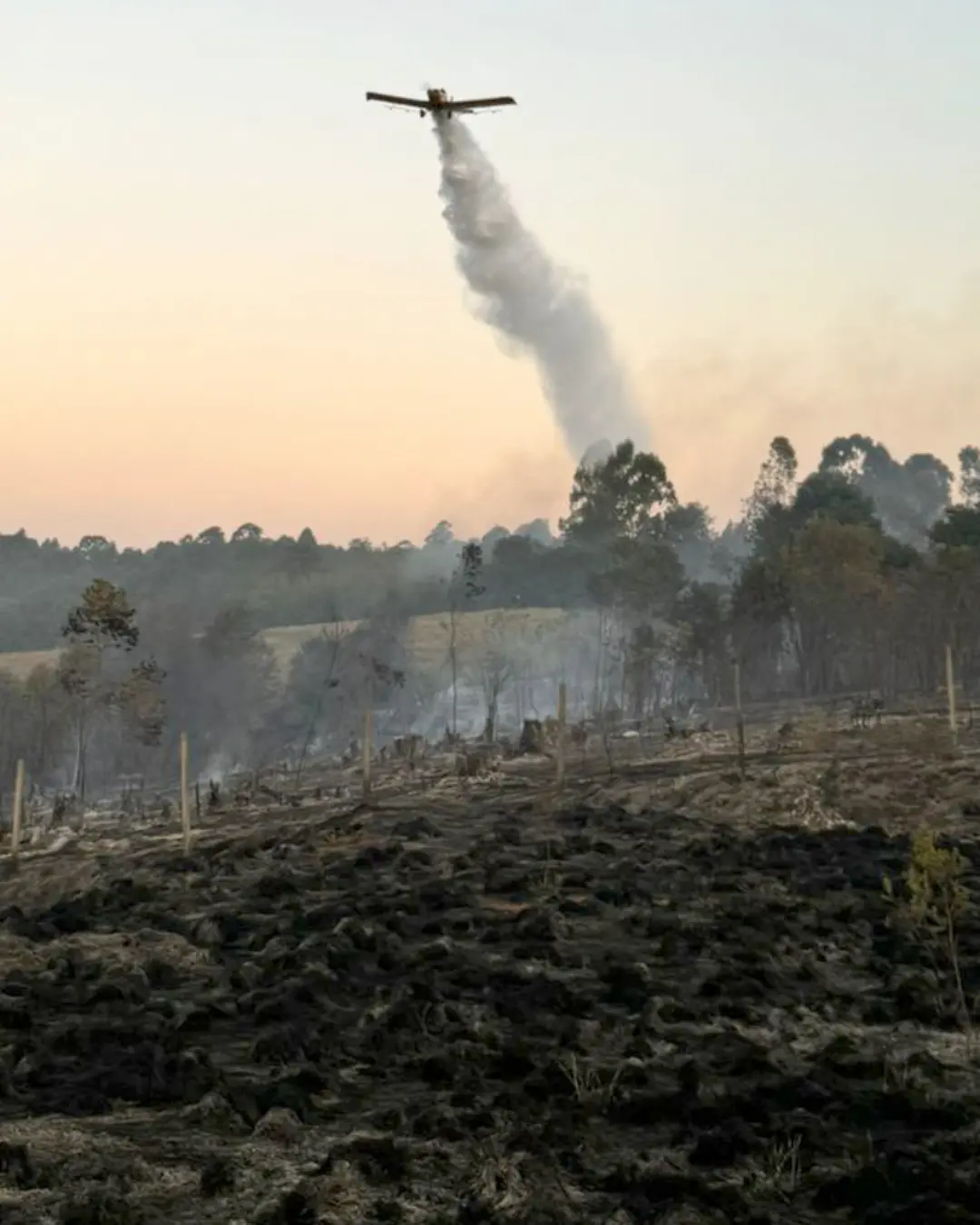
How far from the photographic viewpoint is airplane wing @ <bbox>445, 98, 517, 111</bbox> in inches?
1758

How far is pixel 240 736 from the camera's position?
97.8 metres

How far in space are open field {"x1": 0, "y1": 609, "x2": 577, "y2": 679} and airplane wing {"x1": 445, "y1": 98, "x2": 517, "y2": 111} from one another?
61.0 metres

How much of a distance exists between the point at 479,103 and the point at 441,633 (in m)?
72.1

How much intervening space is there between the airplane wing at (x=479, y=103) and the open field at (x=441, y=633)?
61.0 m

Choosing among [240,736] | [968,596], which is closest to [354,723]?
[240,736]

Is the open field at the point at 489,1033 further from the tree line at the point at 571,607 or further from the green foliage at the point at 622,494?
the green foliage at the point at 622,494

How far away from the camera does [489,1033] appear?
→ 604 inches

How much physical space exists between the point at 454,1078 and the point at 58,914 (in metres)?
11.7

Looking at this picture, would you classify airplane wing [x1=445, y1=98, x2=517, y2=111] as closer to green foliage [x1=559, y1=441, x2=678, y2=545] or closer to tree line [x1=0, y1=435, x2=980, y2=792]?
tree line [x1=0, y1=435, x2=980, y2=792]

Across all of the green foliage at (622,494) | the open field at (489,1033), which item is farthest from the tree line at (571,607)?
the open field at (489,1033)

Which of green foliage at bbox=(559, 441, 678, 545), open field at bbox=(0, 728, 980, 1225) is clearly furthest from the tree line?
open field at bbox=(0, 728, 980, 1225)

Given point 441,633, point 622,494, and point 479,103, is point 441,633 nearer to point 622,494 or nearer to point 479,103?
point 622,494

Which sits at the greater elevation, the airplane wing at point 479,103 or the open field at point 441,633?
the airplane wing at point 479,103

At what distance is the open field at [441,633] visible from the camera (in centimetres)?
11025
